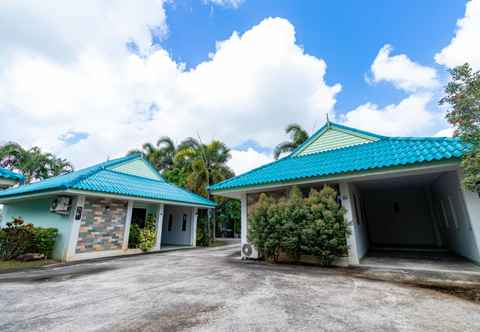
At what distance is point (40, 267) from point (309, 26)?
1419cm

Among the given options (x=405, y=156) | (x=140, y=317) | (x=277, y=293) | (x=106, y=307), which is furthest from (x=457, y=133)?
(x=106, y=307)

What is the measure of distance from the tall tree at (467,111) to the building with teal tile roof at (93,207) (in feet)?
36.9

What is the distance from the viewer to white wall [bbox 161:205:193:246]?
13.8 meters

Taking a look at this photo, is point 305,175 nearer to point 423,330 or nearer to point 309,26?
point 423,330

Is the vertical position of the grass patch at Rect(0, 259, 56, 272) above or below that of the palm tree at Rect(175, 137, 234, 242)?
below

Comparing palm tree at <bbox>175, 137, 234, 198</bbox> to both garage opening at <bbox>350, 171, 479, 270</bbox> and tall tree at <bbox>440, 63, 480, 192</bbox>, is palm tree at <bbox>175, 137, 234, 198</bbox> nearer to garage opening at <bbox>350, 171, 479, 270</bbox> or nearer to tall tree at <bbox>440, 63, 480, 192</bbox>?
garage opening at <bbox>350, 171, 479, 270</bbox>

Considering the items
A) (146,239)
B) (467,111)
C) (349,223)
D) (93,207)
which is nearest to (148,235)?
(146,239)

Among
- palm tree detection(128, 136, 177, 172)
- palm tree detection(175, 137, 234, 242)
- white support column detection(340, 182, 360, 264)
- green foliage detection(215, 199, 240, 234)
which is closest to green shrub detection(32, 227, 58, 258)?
palm tree detection(175, 137, 234, 242)

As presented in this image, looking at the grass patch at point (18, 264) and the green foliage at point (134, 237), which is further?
the green foliage at point (134, 237)

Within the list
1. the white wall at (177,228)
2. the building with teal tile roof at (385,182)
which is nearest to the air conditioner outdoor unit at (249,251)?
the building with teal tile roof at (385,182)

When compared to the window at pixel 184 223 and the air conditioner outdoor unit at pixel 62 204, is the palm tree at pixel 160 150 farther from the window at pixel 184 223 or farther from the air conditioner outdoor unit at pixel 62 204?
the air conditioner outdoor unit at pixel 62 204

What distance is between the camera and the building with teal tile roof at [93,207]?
8.14m

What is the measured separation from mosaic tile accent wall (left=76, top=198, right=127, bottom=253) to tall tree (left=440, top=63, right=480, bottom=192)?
12.2 m

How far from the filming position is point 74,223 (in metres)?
8.10
